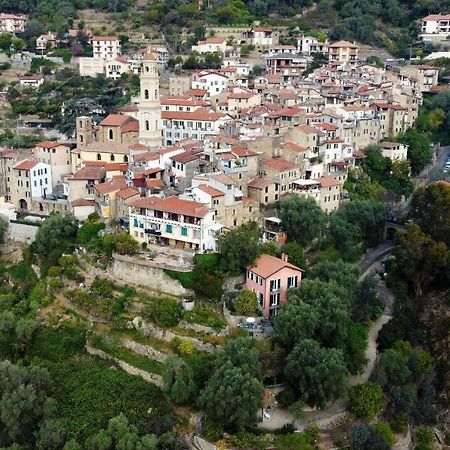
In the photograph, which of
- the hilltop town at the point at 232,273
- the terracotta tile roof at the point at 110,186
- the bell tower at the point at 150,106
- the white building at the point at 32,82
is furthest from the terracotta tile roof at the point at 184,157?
the white building at the point at 32,82

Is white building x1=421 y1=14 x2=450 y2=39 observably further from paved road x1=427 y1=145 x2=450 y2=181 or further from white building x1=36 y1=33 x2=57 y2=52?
white building x1=36 y1=33 x2=57 y2=52

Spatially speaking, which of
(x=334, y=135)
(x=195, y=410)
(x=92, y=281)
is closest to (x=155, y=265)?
(x=92, y=281)

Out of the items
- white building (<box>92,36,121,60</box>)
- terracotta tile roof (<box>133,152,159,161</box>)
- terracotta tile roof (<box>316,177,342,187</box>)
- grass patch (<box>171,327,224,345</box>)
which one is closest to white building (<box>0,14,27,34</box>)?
white building (<box>92,36,121,60</box>)

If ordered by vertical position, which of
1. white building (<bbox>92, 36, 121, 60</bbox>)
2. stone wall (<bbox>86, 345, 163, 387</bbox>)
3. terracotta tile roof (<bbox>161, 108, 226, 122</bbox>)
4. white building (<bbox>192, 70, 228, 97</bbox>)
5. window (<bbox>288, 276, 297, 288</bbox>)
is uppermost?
white building (<bbox>92, 36, 121, 60</bbox>)

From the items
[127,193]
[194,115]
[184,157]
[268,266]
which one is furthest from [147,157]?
[268,266]

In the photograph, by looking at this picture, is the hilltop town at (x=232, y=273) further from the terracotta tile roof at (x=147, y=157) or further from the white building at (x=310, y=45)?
the white building at (x=310, y=45)

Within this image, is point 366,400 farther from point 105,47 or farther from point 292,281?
point 105,47
